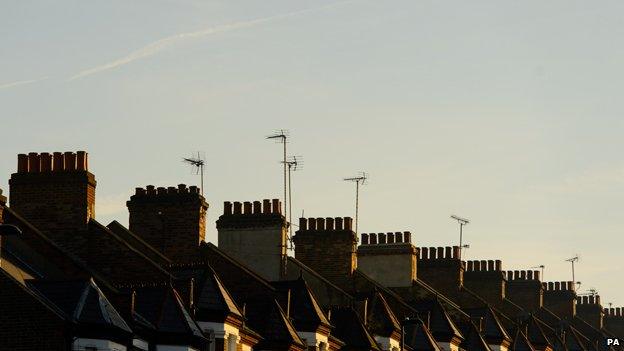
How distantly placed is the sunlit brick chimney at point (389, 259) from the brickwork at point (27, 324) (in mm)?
41265

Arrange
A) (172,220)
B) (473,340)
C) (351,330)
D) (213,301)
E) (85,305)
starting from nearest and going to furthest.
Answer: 1. (85,305)
2. (213,301)
3. (172,220)
4. (351,330)
5. (473,340)

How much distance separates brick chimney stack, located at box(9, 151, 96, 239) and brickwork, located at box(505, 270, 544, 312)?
60.3 metres

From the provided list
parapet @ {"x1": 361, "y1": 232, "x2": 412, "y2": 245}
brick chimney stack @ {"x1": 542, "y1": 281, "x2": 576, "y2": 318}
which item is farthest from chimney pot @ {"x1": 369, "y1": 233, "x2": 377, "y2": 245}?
brick chimney stack @ {"x1": 542, "y1": 281, "x2": 576, "y2": 318}

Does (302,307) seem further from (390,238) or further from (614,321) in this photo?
(614,321)

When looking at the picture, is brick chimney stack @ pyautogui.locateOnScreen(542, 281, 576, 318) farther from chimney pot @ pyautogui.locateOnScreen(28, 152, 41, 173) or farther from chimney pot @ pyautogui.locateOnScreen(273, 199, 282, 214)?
chimney pot @ pyautogui.locateOnScreen(28, 152, 41, 173)

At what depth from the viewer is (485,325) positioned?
8956 cm

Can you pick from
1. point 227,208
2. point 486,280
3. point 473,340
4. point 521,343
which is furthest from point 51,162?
point 486,280

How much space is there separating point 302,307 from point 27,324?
62.2 ft

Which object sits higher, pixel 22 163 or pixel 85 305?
pixel 22 163

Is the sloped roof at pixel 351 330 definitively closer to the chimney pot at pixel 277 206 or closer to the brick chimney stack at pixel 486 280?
the chimney pot at pixel 277 206

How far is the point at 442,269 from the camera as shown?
9881cm

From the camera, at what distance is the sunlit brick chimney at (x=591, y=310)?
126 metres

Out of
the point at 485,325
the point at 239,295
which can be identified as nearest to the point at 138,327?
the point at 239,295

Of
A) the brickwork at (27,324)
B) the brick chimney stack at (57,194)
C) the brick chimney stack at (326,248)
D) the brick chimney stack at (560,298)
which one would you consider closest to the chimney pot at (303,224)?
the brick chimney stack at (326,248)
